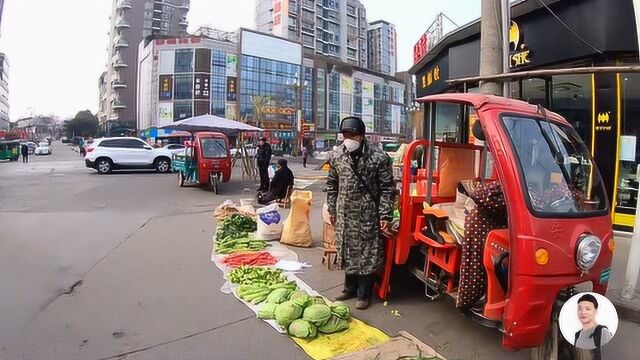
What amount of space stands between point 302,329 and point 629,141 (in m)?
6.66

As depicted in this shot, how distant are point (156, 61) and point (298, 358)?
68.9 metres

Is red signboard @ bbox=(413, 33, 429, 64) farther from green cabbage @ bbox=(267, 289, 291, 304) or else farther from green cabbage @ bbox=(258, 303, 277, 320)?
green cabbage @ bbox=(258, 303, 277, 320)

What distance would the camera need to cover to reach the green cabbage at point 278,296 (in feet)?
14.3

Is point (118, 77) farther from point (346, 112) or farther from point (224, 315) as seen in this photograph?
point (224, 315)

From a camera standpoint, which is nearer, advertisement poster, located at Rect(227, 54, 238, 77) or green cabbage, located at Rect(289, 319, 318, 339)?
green cabbage, located at Rect(289, 319, 318, 339)

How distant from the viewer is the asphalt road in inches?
143

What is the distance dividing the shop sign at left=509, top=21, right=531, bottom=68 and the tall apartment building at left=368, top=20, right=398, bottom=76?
106 m

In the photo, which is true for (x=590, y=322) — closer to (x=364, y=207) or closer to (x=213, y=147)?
(x=364, y=207)

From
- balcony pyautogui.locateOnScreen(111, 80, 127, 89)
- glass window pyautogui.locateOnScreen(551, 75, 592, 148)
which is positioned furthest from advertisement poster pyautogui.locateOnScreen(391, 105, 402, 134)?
glass window pyautogui.locateOnScreen(551, 75, 592, 148)

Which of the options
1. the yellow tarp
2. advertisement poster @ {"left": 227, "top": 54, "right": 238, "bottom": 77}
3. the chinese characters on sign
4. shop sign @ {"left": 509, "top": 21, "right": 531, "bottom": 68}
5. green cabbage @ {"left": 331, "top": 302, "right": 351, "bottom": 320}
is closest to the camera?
the yellow tarp

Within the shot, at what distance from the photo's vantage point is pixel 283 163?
10.9m

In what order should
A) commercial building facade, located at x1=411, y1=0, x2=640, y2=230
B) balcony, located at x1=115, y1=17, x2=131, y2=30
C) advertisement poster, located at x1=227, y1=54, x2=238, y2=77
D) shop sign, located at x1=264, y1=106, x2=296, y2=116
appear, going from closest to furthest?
commercial building facade, located at x1=411, y1=0, x2=640, y2=230 < advertisement poster, located at x1=227, y1=54, x2=238, y2=77 < shop sign, located at x1=264, y1=106, x2=296, y2=116 < balcony, located at x1=115, y1=17, x2=131, y2=30

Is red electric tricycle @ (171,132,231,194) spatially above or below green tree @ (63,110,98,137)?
below

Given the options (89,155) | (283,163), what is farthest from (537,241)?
(89,155)
